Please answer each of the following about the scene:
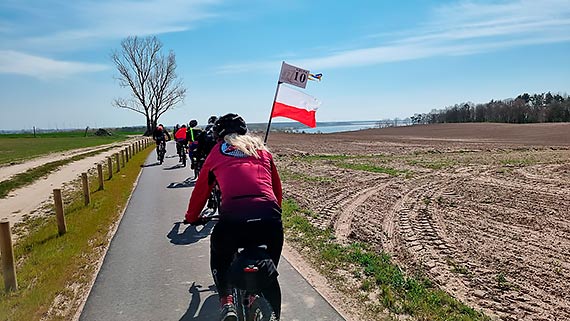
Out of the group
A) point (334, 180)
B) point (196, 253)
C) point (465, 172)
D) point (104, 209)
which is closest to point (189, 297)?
point (196, 253)

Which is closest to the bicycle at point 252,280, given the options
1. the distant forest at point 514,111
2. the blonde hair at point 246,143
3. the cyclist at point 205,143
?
the blonde hair at point 246,143

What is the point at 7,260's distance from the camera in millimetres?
6035

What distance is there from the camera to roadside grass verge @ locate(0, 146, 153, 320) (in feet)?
18.0

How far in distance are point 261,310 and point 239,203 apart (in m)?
0.78

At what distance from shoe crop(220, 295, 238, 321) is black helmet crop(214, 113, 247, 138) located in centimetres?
→ 130

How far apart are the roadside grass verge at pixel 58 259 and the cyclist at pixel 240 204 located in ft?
8.25

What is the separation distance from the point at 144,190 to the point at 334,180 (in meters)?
6.36

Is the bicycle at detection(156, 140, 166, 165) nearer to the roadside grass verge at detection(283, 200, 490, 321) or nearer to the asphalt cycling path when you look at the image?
the asphalt cycling path

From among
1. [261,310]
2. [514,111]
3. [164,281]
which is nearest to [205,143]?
[164,281]

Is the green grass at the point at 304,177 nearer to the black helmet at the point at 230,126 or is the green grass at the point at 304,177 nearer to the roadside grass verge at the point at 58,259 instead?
the roadside grass verge at the point at 58,259

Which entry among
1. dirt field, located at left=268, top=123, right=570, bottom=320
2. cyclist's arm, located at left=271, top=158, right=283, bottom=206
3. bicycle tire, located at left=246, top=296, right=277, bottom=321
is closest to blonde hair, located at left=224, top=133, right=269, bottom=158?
cyclist's arm, located at left=271, top=158, right=283, bottom=206

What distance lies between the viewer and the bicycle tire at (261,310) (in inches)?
136

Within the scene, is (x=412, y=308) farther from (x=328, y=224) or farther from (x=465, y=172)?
(x=465, y=172)

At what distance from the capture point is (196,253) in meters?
7.29
